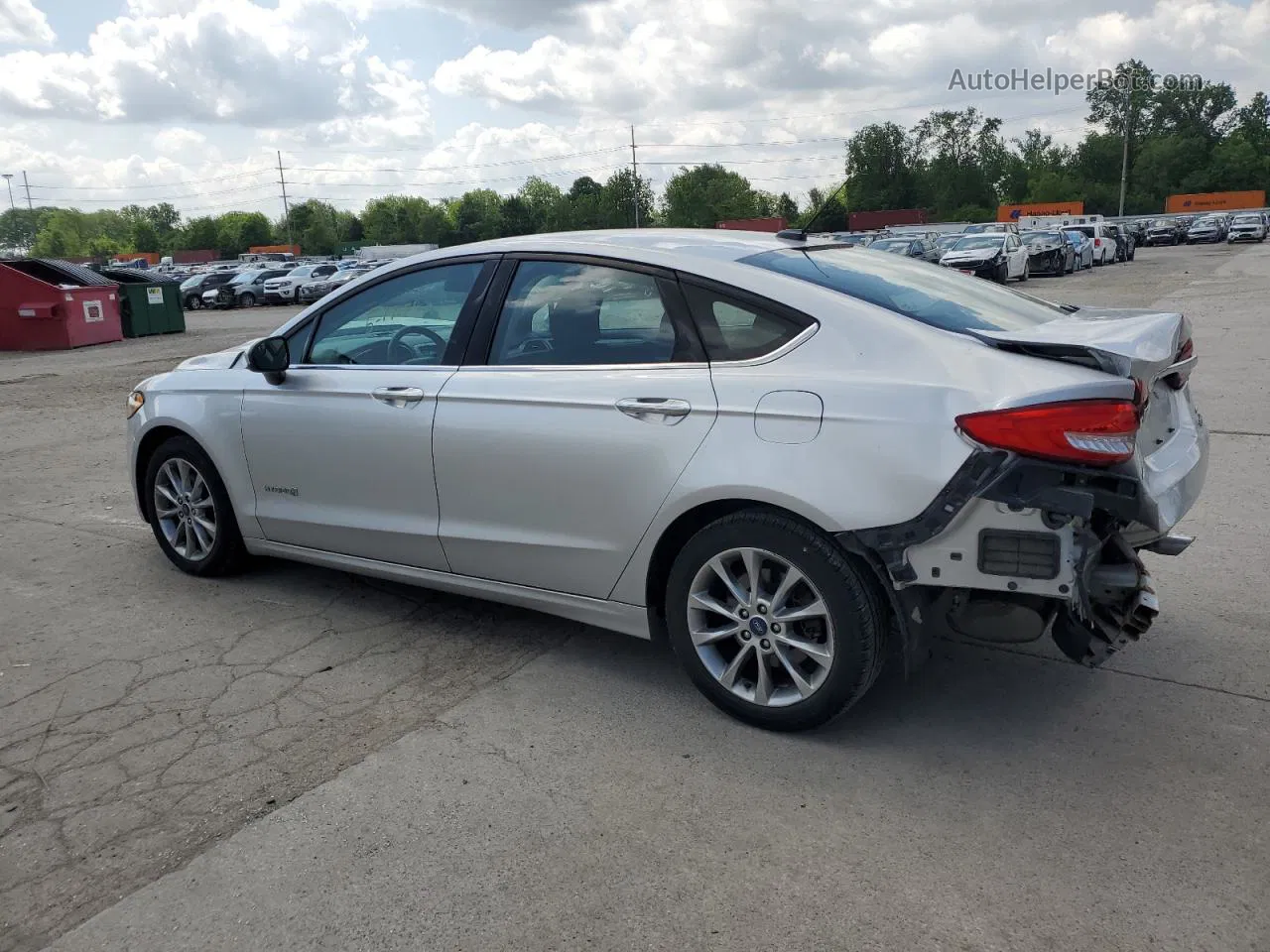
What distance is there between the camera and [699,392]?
3.54 meters

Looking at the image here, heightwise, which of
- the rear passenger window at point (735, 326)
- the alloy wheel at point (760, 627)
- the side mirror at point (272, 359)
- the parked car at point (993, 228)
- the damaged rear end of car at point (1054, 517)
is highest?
the parked car at point (993, 228)

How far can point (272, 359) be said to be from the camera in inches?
186

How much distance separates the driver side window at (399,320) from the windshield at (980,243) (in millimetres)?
28276

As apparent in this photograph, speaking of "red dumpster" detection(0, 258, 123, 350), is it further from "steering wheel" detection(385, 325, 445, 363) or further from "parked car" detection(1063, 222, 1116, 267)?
"parked car" detection(1063, 222, 1116, 267)

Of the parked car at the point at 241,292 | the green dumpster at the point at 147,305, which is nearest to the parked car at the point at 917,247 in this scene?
the green dumpster at the point at 147,305

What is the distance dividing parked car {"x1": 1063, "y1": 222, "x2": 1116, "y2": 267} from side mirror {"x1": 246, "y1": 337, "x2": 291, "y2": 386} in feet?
137

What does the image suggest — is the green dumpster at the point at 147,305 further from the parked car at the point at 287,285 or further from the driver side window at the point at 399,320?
the driver side window at the point at 399,320

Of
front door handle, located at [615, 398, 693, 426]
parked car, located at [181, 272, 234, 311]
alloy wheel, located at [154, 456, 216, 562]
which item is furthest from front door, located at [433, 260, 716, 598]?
parked car, located at [181, 272, 234, 311]

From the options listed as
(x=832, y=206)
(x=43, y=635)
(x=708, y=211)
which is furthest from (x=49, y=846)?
(x=708, y=211)

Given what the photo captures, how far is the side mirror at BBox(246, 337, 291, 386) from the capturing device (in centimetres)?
471

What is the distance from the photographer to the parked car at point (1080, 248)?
38156 millimetres

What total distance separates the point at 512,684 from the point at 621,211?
102232mm

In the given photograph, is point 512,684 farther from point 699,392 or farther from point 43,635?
point 43,635

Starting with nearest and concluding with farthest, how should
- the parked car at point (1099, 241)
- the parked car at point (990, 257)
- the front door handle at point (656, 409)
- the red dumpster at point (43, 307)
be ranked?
the front door handle at point (656, 409) → the red dumpster at point (43, 307) → the parked car at point (990, 257) → the parked car at point (1099, 241)
